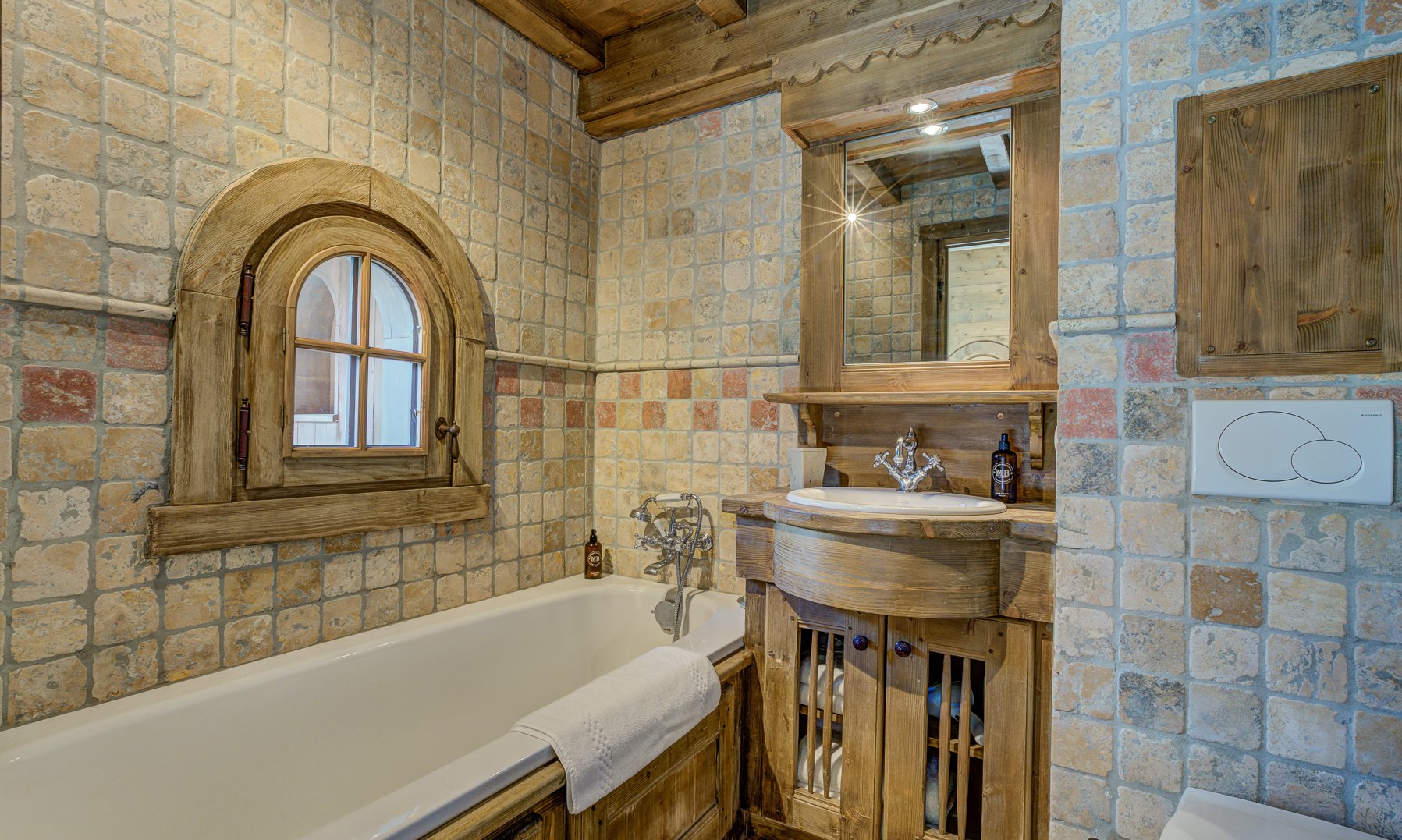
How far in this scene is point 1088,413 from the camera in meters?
1.44

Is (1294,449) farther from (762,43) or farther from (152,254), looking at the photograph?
(152,254)

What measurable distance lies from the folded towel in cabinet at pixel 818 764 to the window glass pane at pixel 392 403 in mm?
1426

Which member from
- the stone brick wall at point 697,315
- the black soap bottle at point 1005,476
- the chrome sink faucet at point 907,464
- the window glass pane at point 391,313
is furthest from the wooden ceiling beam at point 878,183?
the window glass pane at point 391,313

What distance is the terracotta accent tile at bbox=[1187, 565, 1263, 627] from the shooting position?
4.26ft

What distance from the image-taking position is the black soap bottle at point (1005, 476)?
1.91 m

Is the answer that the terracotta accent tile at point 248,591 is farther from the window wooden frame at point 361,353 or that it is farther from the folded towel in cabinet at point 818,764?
the folded towel in cabinet at point 818,764

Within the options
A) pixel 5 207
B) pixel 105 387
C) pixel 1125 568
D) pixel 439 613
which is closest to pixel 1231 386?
pixel 1125 568

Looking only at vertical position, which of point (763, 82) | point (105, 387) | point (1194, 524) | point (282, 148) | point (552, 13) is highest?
point (552, 13)

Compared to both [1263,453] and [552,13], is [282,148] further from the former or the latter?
[1263,453]

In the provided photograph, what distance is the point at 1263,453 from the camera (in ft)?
4.19

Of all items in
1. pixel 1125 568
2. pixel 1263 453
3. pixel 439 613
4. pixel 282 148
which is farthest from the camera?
pixel 439 613

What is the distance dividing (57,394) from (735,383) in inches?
70.2

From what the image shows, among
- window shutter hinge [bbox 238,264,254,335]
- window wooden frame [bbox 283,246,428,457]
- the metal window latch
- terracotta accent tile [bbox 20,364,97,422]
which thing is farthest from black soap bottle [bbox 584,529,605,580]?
terracotta accent tile [bbox 20,364,97,422]

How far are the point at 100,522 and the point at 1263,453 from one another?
2.33 metres
